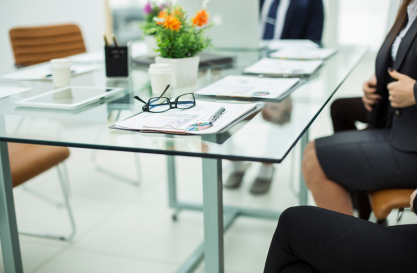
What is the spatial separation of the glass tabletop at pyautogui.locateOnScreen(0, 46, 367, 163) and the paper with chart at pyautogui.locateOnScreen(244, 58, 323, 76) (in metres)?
0.07

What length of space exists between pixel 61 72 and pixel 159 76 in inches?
14.3

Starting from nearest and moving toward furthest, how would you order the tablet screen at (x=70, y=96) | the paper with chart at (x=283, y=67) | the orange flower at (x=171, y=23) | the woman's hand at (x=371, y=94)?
the tablet screen at (x=70, y=96), the orange flower at (x=171, y=23), the paper with chart at (x=283, y=67), the woman's hand at (x=371, y=94)

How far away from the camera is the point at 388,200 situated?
1350 millimetres

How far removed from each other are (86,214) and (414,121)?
165cm

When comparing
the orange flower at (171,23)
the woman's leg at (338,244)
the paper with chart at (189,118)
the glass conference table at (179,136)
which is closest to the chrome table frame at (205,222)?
the glass conference table at (179,136)

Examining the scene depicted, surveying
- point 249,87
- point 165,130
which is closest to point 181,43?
point 249,87

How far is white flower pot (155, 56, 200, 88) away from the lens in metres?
1.44

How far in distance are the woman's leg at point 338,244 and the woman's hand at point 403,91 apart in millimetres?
636

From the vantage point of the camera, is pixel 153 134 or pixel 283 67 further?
pixel 283 67

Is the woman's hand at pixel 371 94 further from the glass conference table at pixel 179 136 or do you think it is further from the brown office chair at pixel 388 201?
the brown office chair at pixel 388 201

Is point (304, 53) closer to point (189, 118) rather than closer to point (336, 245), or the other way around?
point (189, 118)

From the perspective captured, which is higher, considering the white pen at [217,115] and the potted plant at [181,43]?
the potted plant at [181,43]

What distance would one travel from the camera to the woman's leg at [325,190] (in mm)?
1478

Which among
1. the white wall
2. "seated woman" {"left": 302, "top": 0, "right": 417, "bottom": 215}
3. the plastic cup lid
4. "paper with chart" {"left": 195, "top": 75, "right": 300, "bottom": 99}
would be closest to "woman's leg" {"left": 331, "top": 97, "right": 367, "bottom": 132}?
"seated woman" {"left": 302, "top": 0, "right": 417, "bottom": 215}
